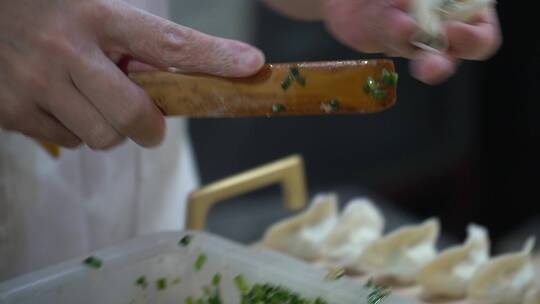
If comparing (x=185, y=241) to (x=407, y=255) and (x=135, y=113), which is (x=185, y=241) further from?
(x=407, y=255)

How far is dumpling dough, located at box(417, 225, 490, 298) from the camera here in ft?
3.48

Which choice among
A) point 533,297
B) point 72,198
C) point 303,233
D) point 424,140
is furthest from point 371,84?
point 424,140

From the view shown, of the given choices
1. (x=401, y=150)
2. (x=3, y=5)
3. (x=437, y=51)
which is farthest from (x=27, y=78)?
(x=401, y=150)

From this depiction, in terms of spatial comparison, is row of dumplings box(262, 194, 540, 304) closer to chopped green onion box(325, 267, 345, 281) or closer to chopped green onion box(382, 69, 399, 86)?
chopped green onion box(325, 267, 345, 281)

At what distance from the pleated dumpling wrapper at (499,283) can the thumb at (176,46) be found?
20.4 inches

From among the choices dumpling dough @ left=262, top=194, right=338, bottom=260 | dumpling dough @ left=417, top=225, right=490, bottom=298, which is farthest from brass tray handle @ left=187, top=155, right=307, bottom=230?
dumpling dough @ left=417, top=225, right=490, bottom=298

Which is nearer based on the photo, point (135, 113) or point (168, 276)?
point (135, 113)

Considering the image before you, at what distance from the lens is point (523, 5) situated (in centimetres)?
246

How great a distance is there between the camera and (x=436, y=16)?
78 cm

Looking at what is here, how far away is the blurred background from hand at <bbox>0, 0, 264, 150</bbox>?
1.53 meters

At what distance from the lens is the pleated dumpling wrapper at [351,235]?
1211 mm

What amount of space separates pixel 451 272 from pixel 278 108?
0.48 metres

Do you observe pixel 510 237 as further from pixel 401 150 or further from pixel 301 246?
pixel 301 246

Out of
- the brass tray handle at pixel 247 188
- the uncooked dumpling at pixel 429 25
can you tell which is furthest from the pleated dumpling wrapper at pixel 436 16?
the brass tray handle at pixel 247 188
